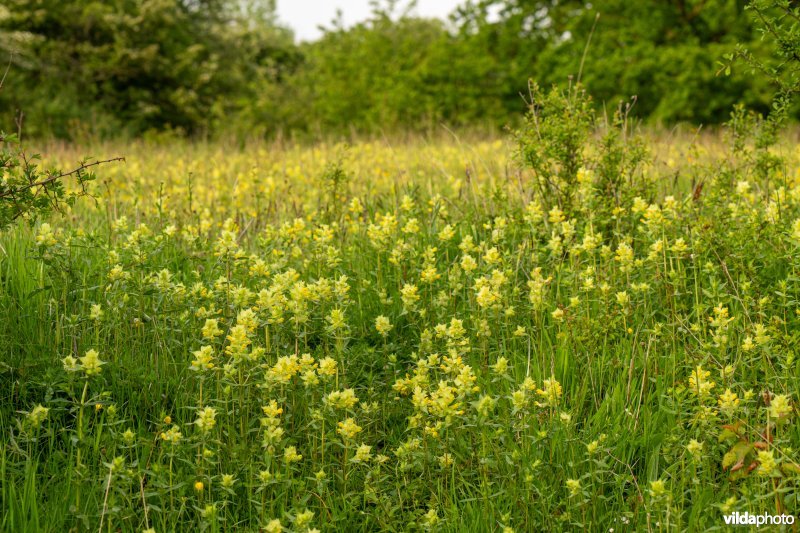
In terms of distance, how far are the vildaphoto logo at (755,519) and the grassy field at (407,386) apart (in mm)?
47

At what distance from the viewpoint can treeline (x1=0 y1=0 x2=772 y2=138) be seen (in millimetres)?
15016

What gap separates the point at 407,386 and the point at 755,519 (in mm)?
1295

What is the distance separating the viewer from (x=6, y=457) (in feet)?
9.55

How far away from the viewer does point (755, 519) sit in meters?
2.44

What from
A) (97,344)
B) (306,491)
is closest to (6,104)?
(97,344)

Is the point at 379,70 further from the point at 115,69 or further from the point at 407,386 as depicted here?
the point at 407,386

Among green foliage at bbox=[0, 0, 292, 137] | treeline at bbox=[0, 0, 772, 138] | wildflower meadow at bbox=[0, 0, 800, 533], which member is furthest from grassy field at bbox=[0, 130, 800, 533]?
green foliage at bbox=[0, 0, 292, 137]

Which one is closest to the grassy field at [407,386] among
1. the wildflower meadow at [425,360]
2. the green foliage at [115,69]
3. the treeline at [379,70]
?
A: the wildflower meadow at [425,360]

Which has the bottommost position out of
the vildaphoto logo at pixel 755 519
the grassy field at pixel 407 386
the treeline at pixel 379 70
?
the vildaphoto logo at pixel 755 519

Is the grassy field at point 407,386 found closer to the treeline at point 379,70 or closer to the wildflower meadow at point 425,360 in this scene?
the wildflower meadow at point 425,360

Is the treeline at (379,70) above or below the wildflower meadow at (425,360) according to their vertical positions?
above

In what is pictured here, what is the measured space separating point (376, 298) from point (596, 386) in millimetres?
1309

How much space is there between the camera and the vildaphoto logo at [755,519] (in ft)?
7.97

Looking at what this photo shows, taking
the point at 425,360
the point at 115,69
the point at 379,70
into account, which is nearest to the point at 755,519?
the point at 425,360
